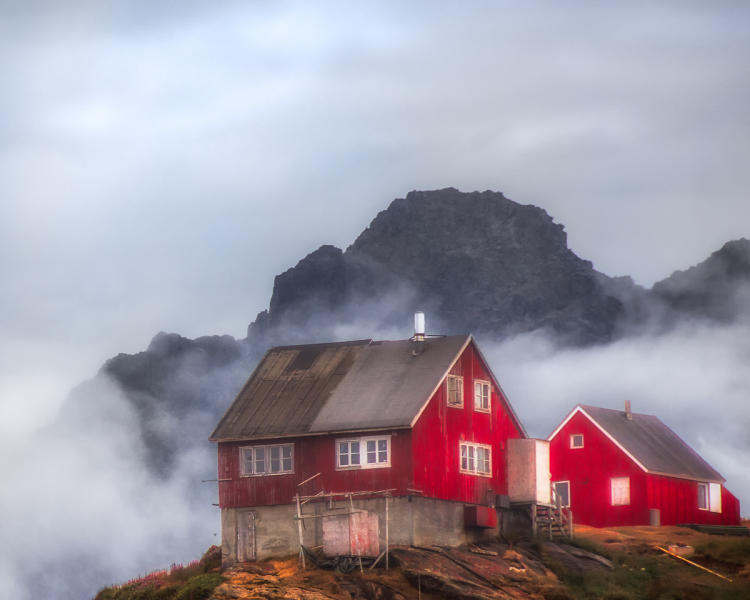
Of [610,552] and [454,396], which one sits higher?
[454,396]

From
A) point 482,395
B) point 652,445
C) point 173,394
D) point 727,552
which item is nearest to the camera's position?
point 727,552

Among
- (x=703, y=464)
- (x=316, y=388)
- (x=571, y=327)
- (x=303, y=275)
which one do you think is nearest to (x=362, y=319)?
(x=303, y=275)

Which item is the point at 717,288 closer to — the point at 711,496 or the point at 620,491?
the point at 711,496

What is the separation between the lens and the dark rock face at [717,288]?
185 m

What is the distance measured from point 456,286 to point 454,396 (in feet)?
430

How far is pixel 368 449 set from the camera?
216 ft

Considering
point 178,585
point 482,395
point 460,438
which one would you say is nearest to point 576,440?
point 482,395

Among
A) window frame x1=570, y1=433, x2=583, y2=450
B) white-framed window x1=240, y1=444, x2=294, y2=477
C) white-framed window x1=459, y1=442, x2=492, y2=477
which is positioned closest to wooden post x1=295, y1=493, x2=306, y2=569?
white-framed window x1=240, y1=444, x2=294, y2=477

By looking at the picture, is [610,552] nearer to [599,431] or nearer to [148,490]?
[599,431]

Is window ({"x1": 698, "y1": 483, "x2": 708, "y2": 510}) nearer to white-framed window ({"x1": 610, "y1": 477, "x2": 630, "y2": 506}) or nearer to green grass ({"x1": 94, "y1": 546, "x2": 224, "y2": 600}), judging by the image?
white-framed window ({"x1": 610, "y1": 477, "x2": 630, "y2": 506})

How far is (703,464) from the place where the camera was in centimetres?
8631

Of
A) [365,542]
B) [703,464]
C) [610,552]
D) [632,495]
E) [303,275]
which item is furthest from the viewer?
[303,275]

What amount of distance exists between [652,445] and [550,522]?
15361mm

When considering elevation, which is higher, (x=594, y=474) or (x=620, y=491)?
(x=594, y=474)
